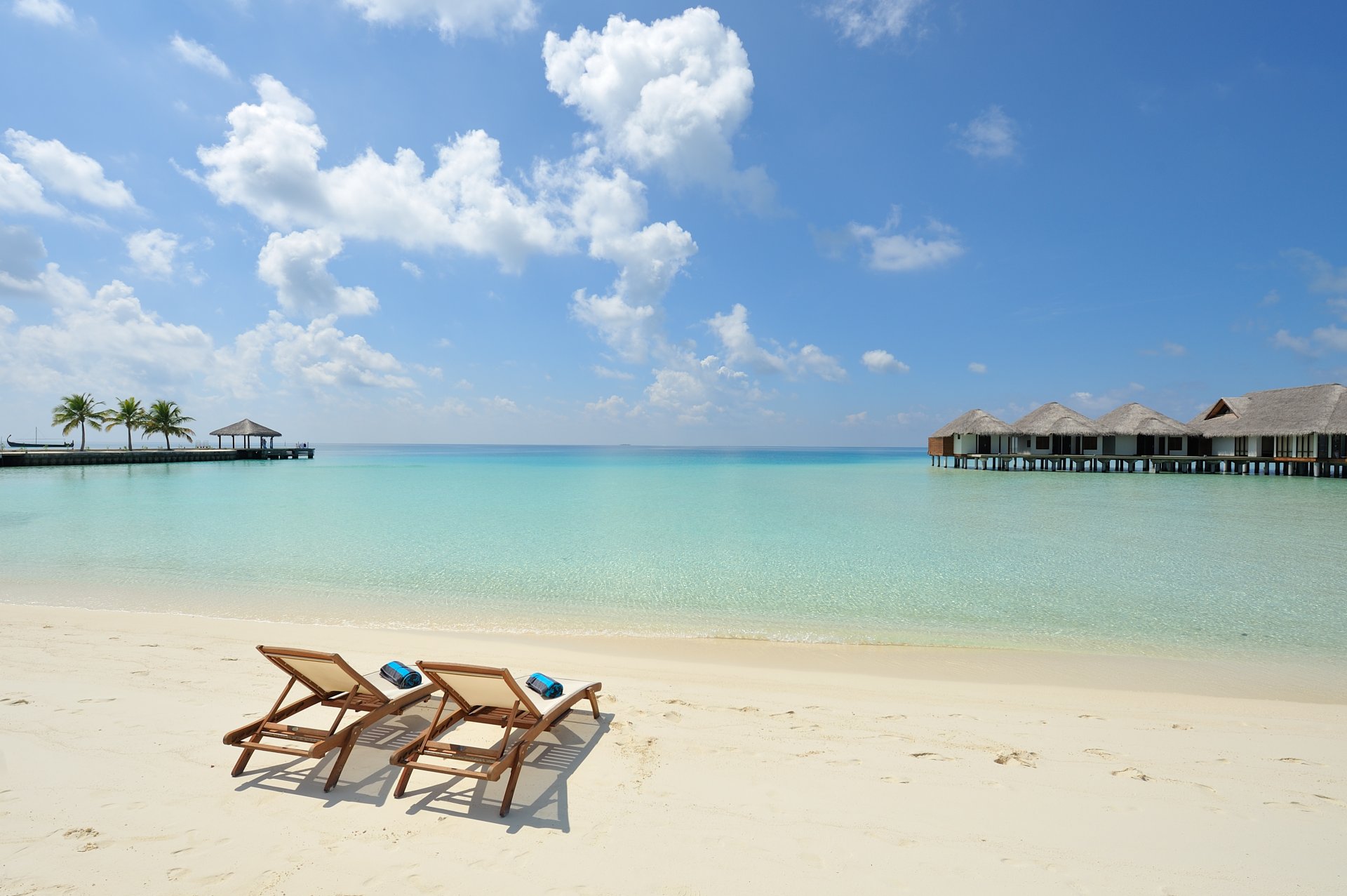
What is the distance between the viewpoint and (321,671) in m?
3.42

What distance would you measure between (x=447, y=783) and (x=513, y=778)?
19.0 inches

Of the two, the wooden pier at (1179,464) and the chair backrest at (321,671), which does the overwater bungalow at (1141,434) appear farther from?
the chair backrest at (321,671)

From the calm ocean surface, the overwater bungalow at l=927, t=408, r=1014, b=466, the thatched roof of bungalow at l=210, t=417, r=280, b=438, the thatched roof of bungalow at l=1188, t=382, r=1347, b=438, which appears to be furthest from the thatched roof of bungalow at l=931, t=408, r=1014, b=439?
the thatched roof of bungalow at l=210, t=417, r=280, b=438

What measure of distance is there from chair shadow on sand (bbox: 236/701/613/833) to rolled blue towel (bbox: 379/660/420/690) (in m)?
0.29

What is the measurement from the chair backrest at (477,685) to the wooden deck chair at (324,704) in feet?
1.59

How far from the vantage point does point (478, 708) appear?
346 centimetres

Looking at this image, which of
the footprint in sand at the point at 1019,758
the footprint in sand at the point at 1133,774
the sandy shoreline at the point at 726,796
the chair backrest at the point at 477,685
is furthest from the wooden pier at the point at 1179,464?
the chair backrest at the point at 477,685

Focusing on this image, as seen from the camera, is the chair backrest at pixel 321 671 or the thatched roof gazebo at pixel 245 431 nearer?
the chair backrest at pixel 321 671

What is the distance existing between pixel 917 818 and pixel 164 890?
3183mm

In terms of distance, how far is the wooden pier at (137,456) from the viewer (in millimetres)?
37781

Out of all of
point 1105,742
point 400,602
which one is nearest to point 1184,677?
point 1105,742

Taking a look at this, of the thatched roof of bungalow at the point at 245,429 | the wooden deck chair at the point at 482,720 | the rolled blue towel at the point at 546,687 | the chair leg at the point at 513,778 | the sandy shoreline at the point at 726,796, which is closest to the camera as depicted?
the sandy shoreline at the point at 726,796

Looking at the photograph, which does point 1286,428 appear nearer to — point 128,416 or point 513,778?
point 513,778

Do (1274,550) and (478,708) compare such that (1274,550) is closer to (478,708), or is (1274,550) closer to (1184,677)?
(1184,677)
